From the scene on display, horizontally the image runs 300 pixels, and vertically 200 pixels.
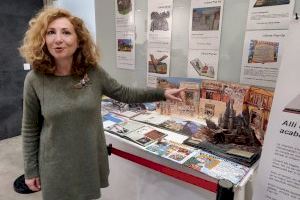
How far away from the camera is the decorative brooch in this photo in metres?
1.21

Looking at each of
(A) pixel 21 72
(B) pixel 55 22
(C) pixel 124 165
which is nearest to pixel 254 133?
(C) pixel 124 165

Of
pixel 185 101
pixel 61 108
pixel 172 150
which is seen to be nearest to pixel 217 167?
pixel 172 150

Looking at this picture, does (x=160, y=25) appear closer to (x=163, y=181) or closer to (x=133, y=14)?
(x=133, y=14)

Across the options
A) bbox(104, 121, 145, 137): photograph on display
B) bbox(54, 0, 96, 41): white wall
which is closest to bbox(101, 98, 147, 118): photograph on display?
bbox(104, 121, 145, 137): photograph on display

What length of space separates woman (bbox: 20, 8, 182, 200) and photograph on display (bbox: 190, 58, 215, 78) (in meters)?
0.85

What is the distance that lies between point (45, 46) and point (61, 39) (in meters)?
0.10

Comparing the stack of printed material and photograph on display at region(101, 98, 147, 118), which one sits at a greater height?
photograph on display at region(101, 98, 147, 118)

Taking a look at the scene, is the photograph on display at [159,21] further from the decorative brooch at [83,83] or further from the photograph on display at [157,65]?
the decorative brooch at [83,83]

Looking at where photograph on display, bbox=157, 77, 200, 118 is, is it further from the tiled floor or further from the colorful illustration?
the tiled floor

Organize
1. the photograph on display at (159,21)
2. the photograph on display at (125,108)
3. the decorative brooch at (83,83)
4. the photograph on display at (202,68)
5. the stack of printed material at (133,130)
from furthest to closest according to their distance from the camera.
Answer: the photograph on display at (125,108) → the photograph on display at (159,21) → the photograph on display at (202,68) → the stack of printed material at (133,130) → the decorative brooch at (83,83)

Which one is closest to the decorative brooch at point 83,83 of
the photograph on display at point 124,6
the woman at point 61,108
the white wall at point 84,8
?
the woman at point 61,108

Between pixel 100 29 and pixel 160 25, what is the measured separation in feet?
2.53

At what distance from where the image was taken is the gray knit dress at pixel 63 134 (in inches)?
45.4

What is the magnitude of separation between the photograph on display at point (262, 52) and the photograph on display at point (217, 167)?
69 centimetres
